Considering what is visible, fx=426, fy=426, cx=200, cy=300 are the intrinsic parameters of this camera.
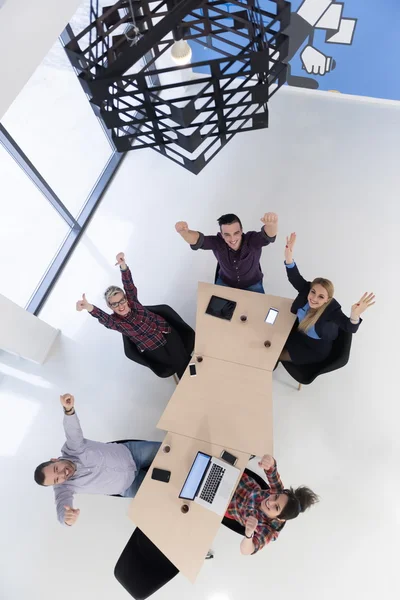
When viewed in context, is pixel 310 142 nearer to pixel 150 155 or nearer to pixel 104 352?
pixel 150 155

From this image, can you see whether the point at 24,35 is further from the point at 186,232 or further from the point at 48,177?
the point at 48,177

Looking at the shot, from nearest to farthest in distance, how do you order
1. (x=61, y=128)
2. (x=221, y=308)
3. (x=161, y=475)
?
(x=161, y=475)
(x=221, y=308)
(x=61, y=128)

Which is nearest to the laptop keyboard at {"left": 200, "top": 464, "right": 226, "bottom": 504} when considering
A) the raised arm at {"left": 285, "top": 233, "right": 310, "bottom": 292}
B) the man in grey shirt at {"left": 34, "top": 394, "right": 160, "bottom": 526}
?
the man in grey shirt at {"left": 34, "top": 394, "right": 160, "bottom": 526}

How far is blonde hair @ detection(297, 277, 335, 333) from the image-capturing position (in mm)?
2789

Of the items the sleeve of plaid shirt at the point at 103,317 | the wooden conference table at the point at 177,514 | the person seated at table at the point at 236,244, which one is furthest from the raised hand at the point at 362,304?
the sleeve of plaid shirt at the point at 103,317

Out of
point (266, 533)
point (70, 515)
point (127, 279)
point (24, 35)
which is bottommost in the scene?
point (70, 515)

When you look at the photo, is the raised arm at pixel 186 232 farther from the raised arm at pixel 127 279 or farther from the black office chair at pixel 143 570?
the black office chair at pixel 143 570

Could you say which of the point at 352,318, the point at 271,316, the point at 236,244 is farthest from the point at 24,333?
the point at 352,318

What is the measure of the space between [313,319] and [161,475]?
1459 mm

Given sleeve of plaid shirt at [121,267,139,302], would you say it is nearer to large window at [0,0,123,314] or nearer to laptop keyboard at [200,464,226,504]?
laptop keyboard at [200,464,226,504]

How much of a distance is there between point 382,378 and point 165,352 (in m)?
1.85

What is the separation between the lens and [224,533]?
3.31 m

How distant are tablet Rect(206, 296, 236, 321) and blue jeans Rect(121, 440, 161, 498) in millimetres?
1058

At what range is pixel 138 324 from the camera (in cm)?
312
